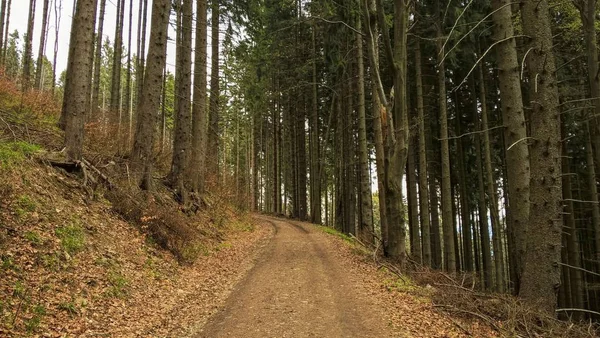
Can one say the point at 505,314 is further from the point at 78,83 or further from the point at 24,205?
the point at 78,83

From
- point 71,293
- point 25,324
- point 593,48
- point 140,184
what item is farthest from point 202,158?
point 593,48

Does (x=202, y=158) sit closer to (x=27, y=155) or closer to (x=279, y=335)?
(x=27, y=155)

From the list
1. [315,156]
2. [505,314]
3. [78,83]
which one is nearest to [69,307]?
[78,83]

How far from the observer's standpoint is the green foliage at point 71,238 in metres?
6.45

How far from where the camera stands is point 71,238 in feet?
22.0

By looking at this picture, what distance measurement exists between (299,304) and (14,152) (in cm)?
596

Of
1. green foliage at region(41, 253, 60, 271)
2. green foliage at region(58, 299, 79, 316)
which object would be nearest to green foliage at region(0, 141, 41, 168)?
green foliage at region(41, 253, 60, 271)

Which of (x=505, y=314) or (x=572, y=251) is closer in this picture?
(x=505, y=314)

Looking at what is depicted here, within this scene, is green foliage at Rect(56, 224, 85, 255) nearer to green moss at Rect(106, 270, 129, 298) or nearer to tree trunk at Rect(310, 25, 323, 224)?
green moss at Rect(106, 270, 129, 298)

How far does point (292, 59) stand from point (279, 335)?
2196 centimetres

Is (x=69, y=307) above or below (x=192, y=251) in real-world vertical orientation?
A: below

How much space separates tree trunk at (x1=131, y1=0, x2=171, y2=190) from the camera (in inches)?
423

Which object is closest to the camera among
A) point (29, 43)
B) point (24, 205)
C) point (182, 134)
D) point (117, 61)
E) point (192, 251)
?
point (24, 205)

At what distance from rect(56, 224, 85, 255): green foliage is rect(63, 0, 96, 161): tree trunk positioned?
2.39 m
